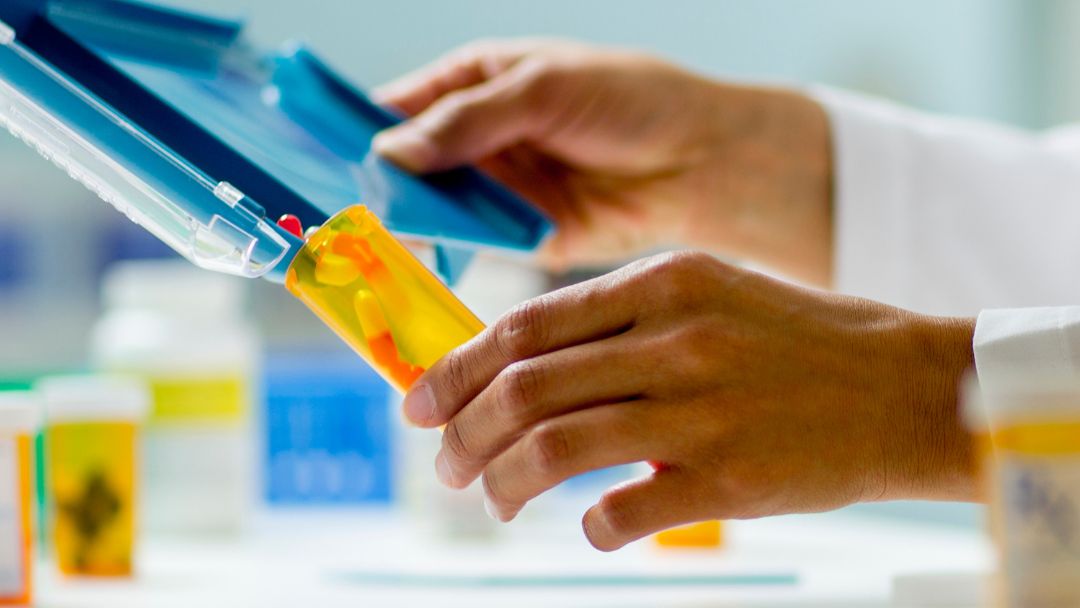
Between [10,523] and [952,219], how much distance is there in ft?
2.68

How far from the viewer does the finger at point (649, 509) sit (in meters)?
0.39

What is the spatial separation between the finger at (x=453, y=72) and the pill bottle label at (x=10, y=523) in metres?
0.46

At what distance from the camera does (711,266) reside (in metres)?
0.41

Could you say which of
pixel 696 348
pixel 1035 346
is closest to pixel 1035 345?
pixel 1035 346

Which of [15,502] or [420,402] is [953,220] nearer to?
[420,402]

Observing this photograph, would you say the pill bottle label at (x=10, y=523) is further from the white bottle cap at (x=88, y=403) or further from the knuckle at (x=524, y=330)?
the knuckle at (x=524, y=330)

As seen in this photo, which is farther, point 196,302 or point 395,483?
point 395,483

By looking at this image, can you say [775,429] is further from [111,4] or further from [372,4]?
[372,4]

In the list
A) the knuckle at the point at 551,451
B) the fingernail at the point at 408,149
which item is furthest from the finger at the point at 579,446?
the fingernail at the point at 408,149

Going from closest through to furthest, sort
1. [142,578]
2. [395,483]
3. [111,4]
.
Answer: [111,4], [142,578], [395,483]

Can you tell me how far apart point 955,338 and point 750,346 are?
0.10 metres

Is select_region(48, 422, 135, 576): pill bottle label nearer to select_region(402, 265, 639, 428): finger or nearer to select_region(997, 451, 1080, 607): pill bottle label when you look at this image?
select_region(402, 265, 639, 428): finger

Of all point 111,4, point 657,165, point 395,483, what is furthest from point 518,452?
point 395,483

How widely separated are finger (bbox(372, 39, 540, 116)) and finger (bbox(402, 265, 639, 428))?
514mm
